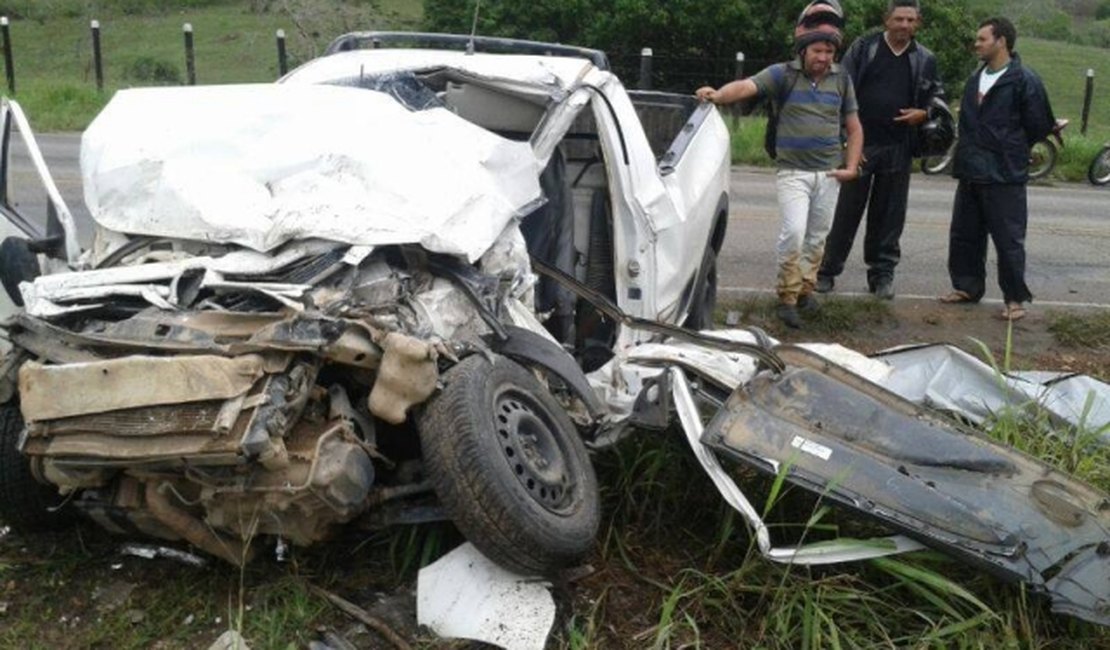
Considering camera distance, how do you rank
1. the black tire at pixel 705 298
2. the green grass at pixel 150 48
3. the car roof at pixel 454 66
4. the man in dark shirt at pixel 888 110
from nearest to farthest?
the car roof at pixel 454 66 < the black tire at pixel 705 298 < the man in dark shirt at pixel 888 110 < the green grass at pixel 150 48

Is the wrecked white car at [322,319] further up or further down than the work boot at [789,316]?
further up

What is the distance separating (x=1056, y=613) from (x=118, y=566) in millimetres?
3069

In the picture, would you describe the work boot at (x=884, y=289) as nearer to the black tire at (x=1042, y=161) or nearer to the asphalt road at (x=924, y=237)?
the asphalt road at (x=924, y=237)

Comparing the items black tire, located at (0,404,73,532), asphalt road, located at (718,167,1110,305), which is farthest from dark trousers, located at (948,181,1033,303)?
black tire, located at (0,404,73,532)

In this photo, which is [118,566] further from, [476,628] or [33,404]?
[476,628]

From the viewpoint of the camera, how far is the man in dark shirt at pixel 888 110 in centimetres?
742

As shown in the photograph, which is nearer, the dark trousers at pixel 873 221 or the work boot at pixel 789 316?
the work boot at pixel 789 316

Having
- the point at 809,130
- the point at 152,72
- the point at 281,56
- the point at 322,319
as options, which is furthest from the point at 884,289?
the point at 152,72

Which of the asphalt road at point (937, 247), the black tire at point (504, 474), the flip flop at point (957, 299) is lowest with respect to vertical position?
the asphalt road at point (937, 247)

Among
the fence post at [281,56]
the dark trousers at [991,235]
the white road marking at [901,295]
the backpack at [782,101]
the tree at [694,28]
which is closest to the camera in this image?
the backpack at [782,101]

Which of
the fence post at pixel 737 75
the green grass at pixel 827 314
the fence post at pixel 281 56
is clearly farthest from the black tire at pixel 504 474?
the fence post at pixel 281 56

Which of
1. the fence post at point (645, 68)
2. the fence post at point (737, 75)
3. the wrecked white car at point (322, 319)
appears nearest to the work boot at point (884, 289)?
the wrecked white car at point (322, 319)

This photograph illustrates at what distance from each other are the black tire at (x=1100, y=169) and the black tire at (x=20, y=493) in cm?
1460

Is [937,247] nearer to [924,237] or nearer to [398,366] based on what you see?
[924,237]
